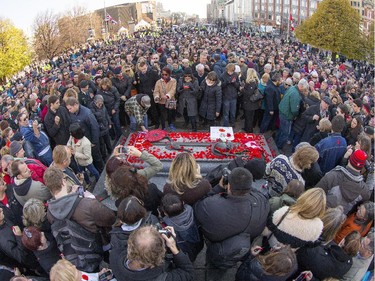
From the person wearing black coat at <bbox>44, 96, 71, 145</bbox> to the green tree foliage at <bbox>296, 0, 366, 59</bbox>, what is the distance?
39240 mm

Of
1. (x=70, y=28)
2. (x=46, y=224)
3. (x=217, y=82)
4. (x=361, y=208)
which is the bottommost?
Answer: (x=361, y=208)

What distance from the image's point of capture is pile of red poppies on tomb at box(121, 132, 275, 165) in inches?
291

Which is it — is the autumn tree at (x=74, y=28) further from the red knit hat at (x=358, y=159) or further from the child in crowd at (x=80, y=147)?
the red knit hat at (x=358, y=159)

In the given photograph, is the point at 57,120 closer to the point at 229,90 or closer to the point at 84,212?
the point at 84,212

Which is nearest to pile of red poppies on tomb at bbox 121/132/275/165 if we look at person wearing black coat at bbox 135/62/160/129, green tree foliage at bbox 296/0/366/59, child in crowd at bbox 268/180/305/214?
person wearing black coat at bbox 135/62/160/129

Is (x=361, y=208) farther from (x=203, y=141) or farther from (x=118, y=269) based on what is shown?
(x=203, y=141)

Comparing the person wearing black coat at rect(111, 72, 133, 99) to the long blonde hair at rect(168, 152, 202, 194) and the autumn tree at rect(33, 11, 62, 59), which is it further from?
the autumn tree at rect(33, 11, 62, 59)

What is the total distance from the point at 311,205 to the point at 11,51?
43019 mm

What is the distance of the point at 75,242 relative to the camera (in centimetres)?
376

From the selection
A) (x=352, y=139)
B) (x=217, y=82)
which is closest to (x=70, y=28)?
(x=217, y=82)

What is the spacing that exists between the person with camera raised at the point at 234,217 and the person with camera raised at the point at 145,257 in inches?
24.4

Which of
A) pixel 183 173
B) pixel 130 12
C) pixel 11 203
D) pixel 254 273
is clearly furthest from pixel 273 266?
pixel 130 12

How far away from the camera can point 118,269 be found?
3107 mm

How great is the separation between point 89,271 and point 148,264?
4.04ft
